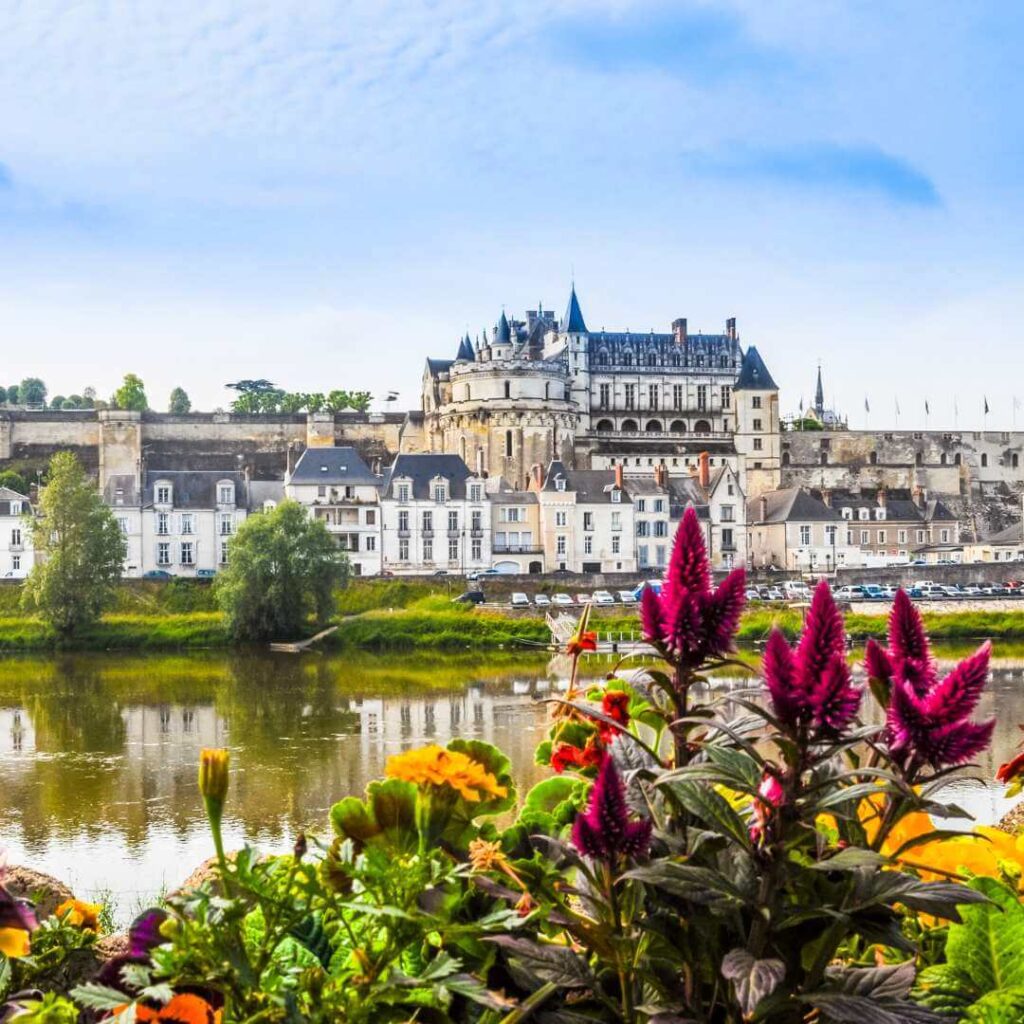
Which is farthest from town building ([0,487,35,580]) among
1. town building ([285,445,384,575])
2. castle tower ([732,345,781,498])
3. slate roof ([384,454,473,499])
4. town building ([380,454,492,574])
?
castle tower ([732,345,781,498])

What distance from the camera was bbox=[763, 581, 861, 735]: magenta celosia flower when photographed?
1.70m

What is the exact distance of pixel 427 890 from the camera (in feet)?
6.62

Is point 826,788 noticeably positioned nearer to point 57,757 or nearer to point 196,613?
point 57,757

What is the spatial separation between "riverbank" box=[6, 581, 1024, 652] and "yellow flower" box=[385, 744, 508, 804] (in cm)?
2807

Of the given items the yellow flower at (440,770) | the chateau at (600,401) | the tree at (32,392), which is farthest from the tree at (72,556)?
the tree at (32,392)

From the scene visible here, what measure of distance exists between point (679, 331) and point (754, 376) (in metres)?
5.73

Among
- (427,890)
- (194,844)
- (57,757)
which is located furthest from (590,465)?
(427,890)

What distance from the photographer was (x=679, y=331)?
62.4 metres

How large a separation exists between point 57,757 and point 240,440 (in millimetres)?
39957

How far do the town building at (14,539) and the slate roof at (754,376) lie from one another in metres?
32.2

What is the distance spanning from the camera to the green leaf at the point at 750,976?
1634 mm

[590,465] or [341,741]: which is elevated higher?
[590,465]

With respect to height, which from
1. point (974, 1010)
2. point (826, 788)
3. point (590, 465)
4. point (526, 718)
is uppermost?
point (590, 465)

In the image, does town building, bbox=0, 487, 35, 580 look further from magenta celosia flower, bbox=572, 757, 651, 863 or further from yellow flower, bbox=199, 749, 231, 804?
magenta celosia flower, bbox=572, 757, 651, 863
